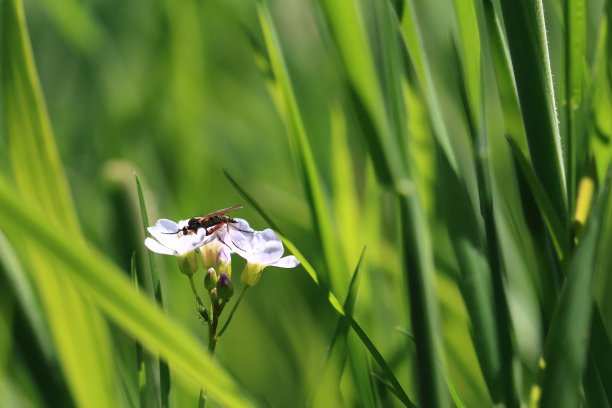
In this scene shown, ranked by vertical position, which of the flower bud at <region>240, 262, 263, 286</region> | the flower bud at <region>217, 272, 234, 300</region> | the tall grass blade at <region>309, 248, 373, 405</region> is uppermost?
the flower bud at <region>217, 272, 234, 300</region>

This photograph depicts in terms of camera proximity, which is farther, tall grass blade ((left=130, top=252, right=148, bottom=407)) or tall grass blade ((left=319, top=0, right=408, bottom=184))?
tall grass blade ((left=319, top=0, right=408, bottom=184))

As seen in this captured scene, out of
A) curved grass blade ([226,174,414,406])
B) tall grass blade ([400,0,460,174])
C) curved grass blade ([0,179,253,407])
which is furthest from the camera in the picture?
tall grass blade ([400,0,460,174])

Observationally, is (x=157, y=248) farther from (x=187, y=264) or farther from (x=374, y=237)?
(x=374, y=237)

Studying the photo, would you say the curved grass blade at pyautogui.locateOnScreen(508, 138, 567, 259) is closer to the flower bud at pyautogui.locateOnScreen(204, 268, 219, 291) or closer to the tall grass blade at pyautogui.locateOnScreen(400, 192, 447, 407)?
the tall grass blade at pyautogui.locateOnScreen(400, 192, 447, 407)

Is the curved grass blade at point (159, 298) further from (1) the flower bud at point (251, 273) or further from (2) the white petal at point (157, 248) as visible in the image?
(1) the flower bud at point (251, 273)

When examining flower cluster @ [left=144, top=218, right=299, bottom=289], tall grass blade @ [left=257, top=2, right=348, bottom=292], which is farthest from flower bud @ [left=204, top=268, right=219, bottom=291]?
tall grass blade @ [left=257, top=2, right=348, bottom=292]

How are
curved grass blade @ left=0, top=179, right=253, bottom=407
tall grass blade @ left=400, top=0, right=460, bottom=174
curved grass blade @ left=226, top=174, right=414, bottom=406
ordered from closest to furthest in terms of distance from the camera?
curved grass blade @ left=0, top=179, right=253, bottom=407 → curved grass blade @ left=226, top=174, right=414, bottom=406 → tall grass blade @ left=400, top=0, right=460, bottom=174

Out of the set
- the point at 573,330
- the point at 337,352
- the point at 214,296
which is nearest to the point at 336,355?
the point at 337,352
